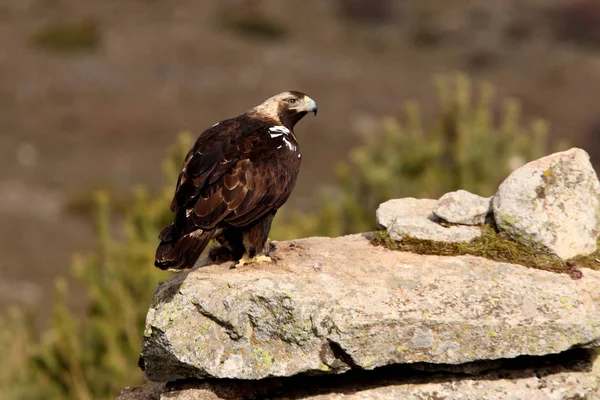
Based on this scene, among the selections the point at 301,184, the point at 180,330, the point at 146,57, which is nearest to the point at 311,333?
the point at 180,330

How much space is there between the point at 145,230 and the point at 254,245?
7611 millimetres

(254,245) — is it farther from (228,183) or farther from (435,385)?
(435,385)

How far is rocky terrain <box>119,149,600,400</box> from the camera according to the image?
265 inches

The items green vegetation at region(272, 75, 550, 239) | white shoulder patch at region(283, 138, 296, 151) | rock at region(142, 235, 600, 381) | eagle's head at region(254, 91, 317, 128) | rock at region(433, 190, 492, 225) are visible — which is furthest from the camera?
green vegetation at region(272, 75, 550, 239)

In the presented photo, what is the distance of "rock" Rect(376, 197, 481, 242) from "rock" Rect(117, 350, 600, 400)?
3.99ft

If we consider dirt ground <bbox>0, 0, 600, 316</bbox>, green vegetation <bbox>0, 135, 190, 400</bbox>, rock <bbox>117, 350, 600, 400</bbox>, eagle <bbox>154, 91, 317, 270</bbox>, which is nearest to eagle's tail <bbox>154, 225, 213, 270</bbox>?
eagle <bbox>154, 91, 317, 270</bbox>

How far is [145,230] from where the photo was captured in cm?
1508

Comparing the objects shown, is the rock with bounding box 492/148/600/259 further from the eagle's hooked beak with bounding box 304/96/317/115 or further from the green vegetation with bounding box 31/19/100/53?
the green vegetation with bounding box 31/19/100/53

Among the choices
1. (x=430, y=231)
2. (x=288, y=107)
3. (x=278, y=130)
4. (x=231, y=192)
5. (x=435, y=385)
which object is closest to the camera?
(x=435, y=385)

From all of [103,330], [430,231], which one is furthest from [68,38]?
[430,231]

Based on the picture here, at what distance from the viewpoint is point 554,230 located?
750 cm

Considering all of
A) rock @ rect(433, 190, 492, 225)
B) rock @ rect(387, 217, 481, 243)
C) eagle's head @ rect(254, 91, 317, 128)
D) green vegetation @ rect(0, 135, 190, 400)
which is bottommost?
green vegetation @ rect(0, 135, 190, 400)

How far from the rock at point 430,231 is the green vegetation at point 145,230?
21.8 feet

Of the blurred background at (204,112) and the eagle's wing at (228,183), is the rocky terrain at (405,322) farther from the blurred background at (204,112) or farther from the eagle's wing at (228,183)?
the blurred background at (204,112)
